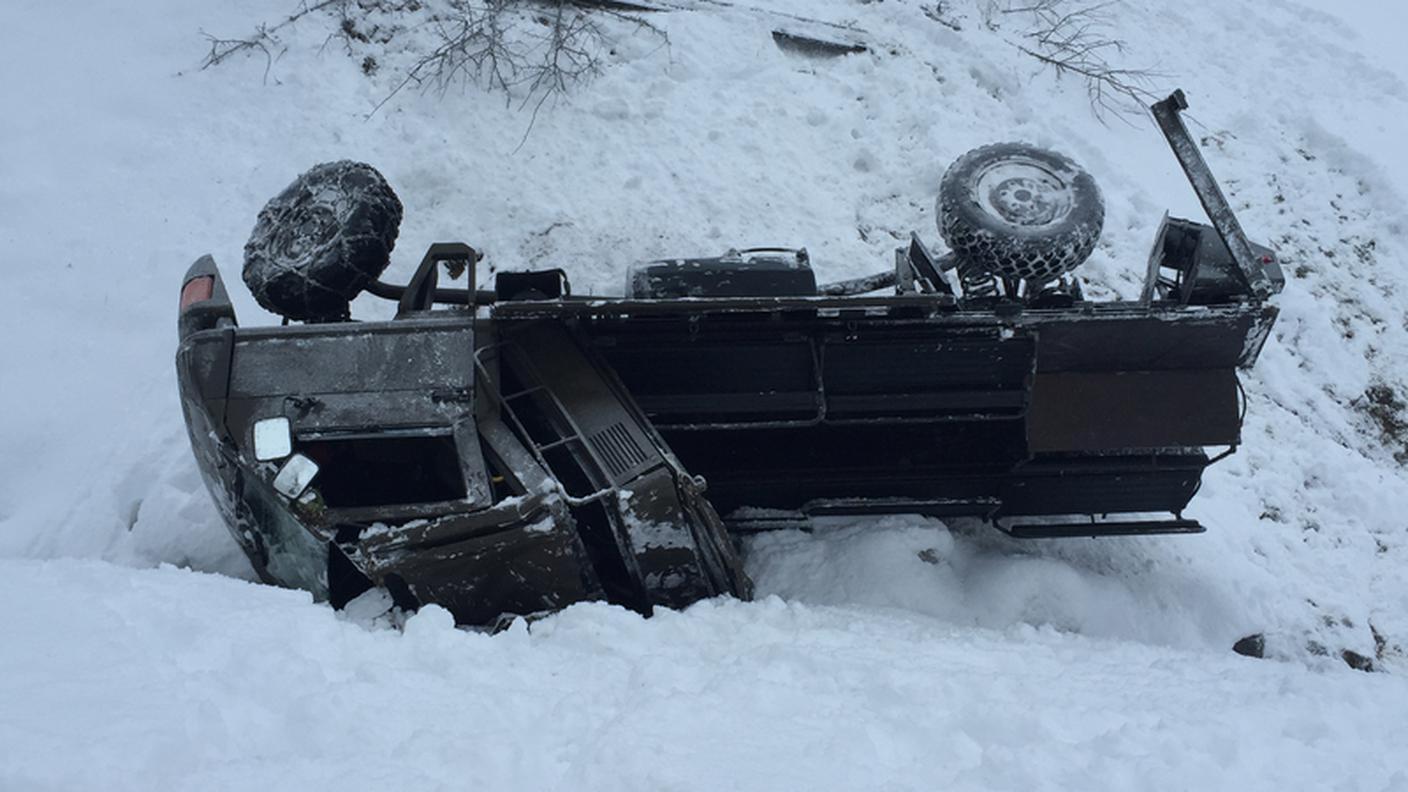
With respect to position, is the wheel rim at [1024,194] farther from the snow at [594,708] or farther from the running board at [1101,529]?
the snow at [594,708]

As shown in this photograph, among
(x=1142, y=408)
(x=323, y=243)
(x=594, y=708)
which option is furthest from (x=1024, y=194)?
(x=323, y=243)

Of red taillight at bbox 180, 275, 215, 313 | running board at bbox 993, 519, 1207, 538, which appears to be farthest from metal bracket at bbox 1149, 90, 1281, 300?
red taillight at bbox 180, 275, 215, 313

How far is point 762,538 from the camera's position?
5145 millimetres

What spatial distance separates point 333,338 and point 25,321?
3.16 meters

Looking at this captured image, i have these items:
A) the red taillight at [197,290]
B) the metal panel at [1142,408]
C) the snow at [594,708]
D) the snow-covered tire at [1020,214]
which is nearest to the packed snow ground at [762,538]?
the snow at [594,708]

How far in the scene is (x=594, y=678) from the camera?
3518 mm

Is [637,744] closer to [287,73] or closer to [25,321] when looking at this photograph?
[25,321]

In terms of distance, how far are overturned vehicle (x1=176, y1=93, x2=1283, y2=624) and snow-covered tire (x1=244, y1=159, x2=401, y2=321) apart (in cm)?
1

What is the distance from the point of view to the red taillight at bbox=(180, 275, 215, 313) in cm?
464

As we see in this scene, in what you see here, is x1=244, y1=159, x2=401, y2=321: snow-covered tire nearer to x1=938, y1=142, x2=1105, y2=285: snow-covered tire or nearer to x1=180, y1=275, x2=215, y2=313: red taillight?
x1=180, y1=275, x2=215, y2=313: red taillight

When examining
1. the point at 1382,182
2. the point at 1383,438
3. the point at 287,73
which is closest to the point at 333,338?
the point at 287,73

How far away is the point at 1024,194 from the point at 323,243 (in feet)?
10.5

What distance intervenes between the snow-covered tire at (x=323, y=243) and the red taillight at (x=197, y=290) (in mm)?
→ 174

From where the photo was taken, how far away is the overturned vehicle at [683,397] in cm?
411
